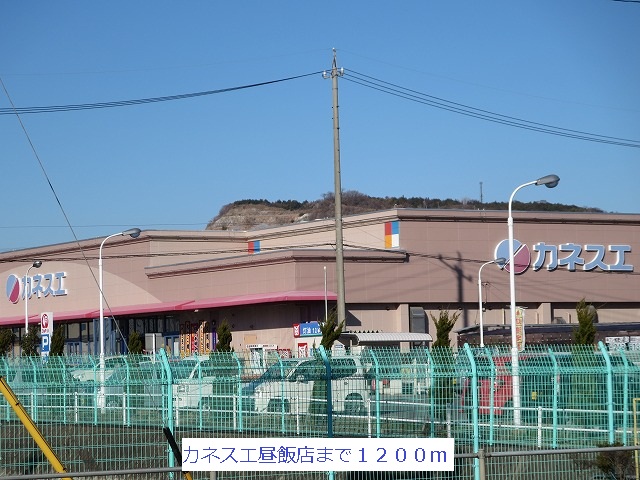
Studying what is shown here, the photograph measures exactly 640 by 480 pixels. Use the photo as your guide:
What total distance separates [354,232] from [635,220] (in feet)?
53.9

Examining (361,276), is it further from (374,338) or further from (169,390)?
(169,390)

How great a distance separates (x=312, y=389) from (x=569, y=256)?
4400 cm

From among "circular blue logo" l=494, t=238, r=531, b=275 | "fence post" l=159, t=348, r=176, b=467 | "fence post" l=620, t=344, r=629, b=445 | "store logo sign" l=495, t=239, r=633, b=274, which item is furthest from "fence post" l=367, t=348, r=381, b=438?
"circular blue logo" l=494, t=238, r=531, b=275

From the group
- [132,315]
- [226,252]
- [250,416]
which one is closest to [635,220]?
[226,252]

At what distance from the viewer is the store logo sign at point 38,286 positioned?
62.2m

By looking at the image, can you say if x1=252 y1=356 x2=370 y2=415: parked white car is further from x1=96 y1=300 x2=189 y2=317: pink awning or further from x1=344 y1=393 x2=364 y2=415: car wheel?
x1=96 y1=300 x2=189 y2=317: pink awning

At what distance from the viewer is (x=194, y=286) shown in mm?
54656

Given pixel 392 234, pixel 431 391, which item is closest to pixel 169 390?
pixel 431 391

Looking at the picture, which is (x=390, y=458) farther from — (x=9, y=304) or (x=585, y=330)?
(x=9, y=304)

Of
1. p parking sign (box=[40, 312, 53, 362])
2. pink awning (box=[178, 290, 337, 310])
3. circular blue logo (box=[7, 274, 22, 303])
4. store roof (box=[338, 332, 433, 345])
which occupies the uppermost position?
circular blue logo (box=[7, 274, 22, 303])

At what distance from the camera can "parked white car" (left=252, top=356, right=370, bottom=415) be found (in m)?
13.1

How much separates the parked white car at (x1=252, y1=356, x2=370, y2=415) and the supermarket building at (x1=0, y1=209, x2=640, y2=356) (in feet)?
108

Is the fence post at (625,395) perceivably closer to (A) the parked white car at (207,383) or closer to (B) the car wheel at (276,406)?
(B) the car wheel at (276,406)

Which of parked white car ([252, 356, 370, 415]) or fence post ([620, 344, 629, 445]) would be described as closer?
parked white car ([252, 356, 370, 415])
